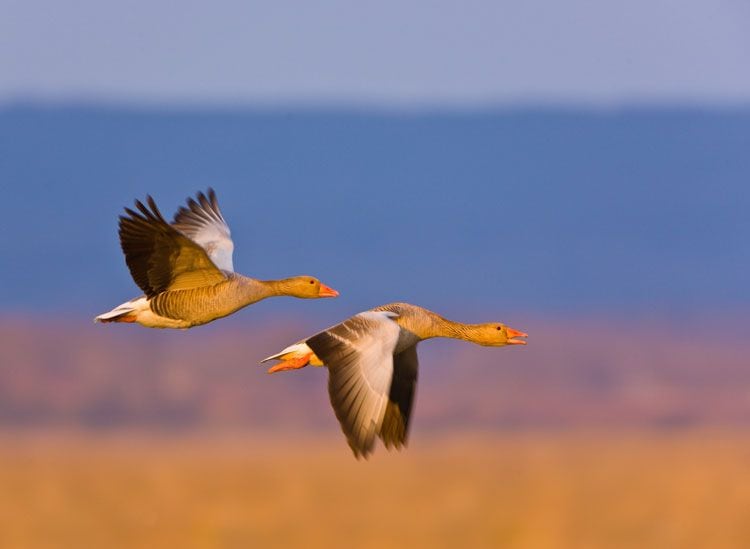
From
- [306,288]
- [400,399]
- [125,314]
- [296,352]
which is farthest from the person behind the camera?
[306,288]

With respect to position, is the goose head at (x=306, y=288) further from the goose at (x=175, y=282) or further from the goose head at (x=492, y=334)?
the goose head at (x=492, y=334)

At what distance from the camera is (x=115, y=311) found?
43.4 ft

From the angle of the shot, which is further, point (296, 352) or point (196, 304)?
point (196, 304)

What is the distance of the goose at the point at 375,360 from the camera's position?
10578 millimetres

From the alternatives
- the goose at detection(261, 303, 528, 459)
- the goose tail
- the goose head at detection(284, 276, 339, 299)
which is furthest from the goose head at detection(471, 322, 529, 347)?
the goose tail

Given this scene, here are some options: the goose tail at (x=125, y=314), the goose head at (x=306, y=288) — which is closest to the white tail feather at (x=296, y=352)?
the goose head at (x=306, y=288)

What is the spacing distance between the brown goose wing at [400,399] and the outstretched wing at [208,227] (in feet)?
7.31

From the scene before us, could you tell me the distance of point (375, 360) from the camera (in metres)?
10.9

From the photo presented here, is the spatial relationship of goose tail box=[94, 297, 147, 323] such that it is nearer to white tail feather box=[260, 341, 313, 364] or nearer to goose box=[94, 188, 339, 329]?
goose box=[94, 188, 339, 329]

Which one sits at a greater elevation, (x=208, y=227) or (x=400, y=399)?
(x=208, y=227)

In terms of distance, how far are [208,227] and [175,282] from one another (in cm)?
213

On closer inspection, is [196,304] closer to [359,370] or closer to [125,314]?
[125,314]

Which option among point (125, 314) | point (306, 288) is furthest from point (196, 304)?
point (306, 288)

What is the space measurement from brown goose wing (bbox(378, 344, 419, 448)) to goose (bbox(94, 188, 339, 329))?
1.46 m
